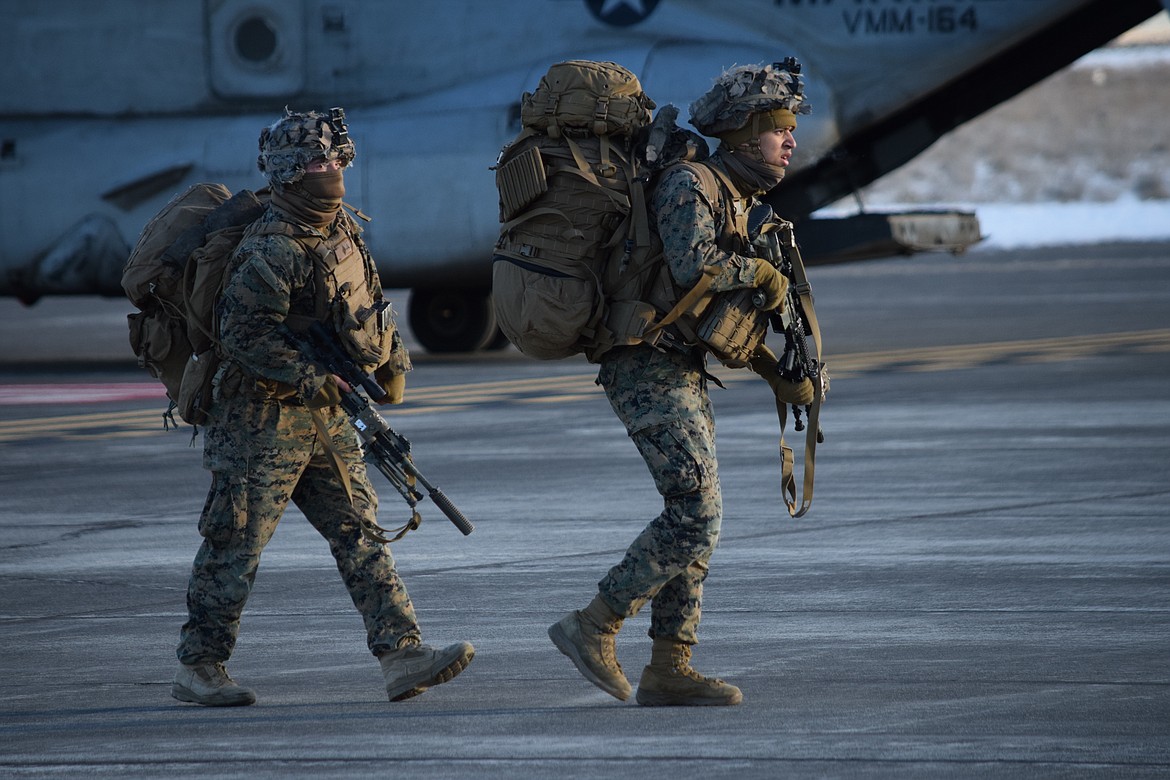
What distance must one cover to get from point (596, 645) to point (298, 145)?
1879mm

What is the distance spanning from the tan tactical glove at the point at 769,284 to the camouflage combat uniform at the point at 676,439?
0.13 feet

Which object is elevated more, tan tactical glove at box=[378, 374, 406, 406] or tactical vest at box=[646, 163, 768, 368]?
tactical vest at box=[646, 163, 768, 368]

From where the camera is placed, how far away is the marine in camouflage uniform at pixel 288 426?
6.46 meters

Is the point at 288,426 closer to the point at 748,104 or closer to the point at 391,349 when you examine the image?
the point at 391,349

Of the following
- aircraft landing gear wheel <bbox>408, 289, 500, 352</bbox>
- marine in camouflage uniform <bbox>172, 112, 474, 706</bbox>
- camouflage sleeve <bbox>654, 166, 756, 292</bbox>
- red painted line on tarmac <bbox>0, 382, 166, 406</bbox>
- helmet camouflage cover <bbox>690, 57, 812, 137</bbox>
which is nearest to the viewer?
camouflage sleeve <bbox>654, 166, 756, 292</bbox>

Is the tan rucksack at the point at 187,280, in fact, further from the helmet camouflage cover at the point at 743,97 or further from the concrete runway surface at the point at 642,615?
the helmet camouflage cover at the point at 743,97

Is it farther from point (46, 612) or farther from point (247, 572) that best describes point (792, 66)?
point (46, 612)

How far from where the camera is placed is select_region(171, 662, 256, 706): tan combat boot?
6.52m

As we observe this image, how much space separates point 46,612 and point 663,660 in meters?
3.15

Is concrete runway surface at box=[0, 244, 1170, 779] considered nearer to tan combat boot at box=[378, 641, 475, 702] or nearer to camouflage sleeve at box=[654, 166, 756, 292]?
tan combat boot at box=[378, 641, 475, 702]

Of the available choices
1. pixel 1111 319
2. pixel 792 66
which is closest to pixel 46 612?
pixel 792 66

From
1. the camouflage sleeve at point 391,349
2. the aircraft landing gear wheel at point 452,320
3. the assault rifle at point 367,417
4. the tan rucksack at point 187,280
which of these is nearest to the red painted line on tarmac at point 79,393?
the aircraft landing gear wheel at point 452,320

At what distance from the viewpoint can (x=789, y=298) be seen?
6.70m

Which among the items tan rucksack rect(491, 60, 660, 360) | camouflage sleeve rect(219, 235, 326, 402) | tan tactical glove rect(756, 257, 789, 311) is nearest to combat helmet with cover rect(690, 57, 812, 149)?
tan rucksack rect(491, 60, 660, 360)
